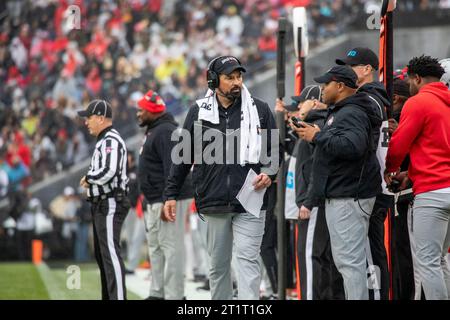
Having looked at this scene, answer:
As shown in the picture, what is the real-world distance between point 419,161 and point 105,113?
3.19 metres

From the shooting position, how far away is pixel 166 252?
31.7ft

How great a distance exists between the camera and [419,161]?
6.88m

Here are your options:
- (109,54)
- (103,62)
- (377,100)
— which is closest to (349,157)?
(377,100)

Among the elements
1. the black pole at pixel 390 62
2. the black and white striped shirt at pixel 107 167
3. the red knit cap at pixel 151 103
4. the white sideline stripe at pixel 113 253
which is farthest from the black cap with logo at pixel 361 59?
the red knit cap at pixel 151 103

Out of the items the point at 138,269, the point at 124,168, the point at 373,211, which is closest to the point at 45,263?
the point at 138,269

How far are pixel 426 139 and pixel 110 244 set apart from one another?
3076 mm

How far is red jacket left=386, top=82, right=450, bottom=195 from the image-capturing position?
6.77 meters

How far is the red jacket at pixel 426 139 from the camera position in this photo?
6.77 m

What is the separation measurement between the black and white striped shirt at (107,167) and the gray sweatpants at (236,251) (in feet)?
5.01

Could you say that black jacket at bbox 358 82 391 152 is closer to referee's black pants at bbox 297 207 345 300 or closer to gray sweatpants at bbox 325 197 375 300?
gray sweatpants at bbox 325 197 375 300

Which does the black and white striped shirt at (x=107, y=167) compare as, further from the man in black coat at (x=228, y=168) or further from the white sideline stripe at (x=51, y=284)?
the white sideline stripe at (x=51, y=284)

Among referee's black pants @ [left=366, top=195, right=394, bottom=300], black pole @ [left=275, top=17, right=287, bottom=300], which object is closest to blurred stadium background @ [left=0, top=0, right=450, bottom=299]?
black pole @ [left=275, top=17, right=287, bottom=300]

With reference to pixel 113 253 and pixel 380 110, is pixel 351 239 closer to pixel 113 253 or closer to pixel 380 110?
pixel 380 110

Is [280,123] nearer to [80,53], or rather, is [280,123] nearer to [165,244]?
[165,244]
